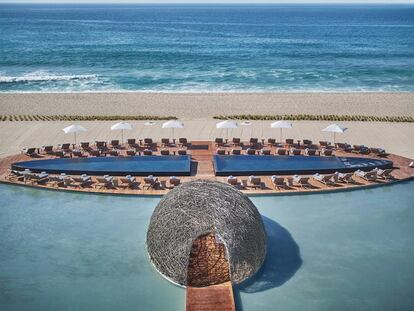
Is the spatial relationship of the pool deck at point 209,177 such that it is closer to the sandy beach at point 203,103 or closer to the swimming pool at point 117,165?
the swimming pool at point 117,165

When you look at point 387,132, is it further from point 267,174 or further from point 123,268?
point 123,268

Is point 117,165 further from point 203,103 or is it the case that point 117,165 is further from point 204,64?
point 204,64

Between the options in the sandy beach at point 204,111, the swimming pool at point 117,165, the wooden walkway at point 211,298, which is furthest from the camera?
the sandy beach at point 204,111

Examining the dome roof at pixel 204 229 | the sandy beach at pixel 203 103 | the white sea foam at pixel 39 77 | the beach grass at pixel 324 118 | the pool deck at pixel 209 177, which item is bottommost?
the dome roof at pixel 204 229

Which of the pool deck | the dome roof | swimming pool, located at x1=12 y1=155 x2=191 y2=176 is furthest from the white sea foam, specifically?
the dome roof

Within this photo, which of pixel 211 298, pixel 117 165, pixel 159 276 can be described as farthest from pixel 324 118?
pixel 211 298

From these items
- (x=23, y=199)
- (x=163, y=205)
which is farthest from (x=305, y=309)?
(x=23, y=199)

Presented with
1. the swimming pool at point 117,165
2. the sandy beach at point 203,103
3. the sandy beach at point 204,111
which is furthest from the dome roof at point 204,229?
the sandy beach at point 203,103
